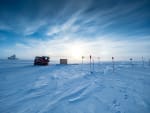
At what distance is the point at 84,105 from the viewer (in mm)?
3984

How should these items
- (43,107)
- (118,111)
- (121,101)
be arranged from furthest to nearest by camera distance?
1. (121,101)
2. (43,107)
3. (118,111)

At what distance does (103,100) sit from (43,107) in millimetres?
2367

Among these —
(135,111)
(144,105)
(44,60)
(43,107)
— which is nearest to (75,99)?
(43,107)

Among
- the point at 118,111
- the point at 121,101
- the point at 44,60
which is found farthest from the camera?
the point at 44,60

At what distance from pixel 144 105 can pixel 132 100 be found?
49 cm

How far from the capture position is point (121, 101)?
4.29m

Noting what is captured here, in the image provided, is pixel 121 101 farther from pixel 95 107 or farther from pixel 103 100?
pixel 95 107

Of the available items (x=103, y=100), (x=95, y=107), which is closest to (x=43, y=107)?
(x=95, y=107)

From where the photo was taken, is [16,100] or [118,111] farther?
[16,100]

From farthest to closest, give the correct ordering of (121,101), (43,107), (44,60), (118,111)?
(44,60) → (121,101) → (43,107) → (118,111)

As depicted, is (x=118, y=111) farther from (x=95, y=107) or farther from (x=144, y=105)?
(x=144, y=105)

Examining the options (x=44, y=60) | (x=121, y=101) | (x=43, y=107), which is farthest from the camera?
(x=44, y=60)

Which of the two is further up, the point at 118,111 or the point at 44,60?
the point at 44,60

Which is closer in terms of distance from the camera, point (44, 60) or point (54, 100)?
point (54, 100)
